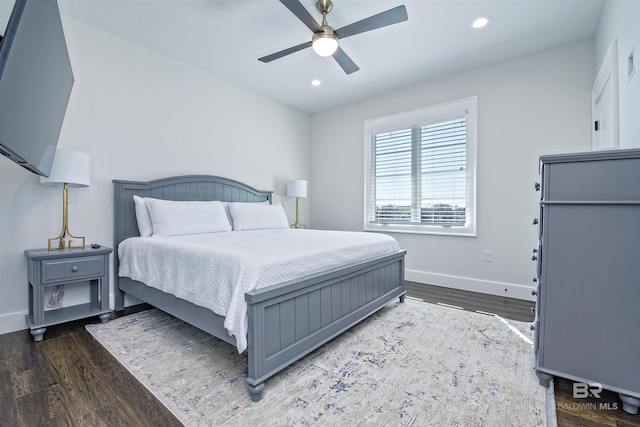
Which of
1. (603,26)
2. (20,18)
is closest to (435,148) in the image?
(603,26)

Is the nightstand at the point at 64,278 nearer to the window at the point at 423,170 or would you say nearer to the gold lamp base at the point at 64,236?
the gold lamp base at the point at 64,236

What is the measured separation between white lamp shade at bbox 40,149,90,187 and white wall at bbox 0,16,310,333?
0.37m

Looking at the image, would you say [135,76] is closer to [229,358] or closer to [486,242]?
[229,358]

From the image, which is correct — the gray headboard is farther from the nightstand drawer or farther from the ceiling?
the ceiling

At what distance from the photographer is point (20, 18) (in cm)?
92

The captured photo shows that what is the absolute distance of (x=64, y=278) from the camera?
230 centimetres

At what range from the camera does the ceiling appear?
8.05 feet

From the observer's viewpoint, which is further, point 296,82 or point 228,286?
point 296,82

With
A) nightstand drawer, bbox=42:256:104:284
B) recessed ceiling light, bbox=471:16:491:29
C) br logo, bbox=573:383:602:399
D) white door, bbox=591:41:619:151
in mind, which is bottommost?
br logo, bbox=573:383:602:399

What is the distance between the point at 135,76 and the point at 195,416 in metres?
3.19

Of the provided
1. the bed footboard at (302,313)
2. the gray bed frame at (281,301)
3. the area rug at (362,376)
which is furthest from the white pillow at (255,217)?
the bed footboard at (302,313)

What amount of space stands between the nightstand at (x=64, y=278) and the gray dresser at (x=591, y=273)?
10.5 ft

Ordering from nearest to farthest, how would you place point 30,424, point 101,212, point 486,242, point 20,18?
point 20,18, point 30,424, point 101,212, point 486,242

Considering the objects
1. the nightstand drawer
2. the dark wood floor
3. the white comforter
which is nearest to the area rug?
the dark wood floor
